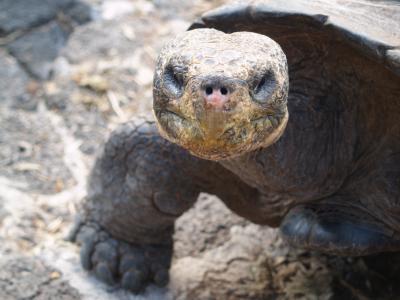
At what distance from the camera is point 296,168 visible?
2.18 metres

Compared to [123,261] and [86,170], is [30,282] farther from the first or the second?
[86,170]

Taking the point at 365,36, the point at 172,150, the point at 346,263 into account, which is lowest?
the point at 346,263

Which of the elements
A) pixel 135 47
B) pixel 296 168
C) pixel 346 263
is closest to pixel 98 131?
pixel 135 47

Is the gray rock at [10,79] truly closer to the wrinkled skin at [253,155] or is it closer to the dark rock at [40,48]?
the dark rock at [40,48]

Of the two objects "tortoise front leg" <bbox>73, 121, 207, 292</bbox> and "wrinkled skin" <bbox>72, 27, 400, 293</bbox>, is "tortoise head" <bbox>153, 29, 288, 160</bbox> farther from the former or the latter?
"tortoise front leg" <bbox>73, 121, 207, 292</bbox>

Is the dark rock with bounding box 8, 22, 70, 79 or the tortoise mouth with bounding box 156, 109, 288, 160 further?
the dark rock with bounding box 8, 22, 70, 79

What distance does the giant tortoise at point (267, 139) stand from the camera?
62.9 inches

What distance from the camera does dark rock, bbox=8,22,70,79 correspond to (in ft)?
13.9

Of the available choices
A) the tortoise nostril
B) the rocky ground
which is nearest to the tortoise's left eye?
the tortoise nostril

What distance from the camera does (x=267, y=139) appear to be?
174 centimetres

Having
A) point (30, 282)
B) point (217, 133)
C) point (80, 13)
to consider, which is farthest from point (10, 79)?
point (217, 133)

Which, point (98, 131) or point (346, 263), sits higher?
point (346, 263)

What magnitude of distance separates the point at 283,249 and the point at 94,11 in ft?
7.99

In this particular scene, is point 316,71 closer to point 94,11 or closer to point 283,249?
point 283,249
